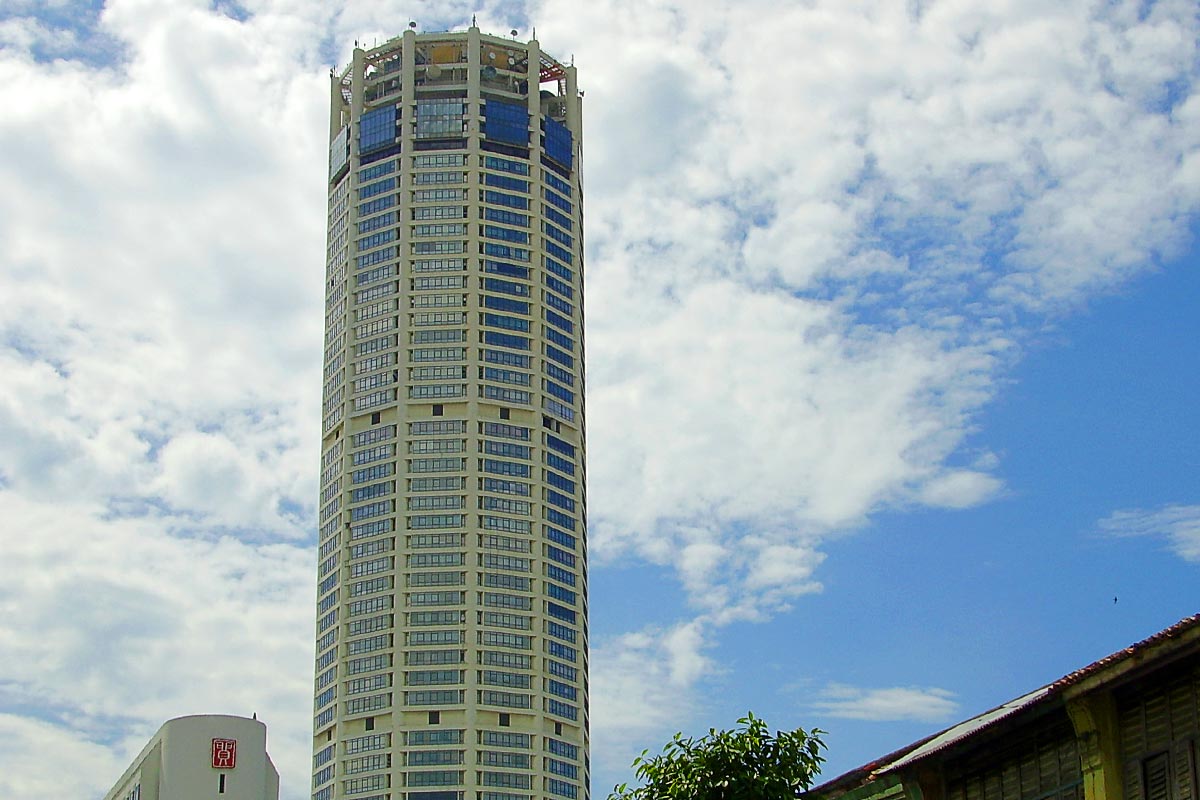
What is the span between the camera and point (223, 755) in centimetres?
13900

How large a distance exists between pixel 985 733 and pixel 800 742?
696 centimetres

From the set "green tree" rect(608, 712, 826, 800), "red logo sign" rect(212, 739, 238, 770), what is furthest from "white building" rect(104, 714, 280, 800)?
"green tree" rect(608, 712, 826, 800)

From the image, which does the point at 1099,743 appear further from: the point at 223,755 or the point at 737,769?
the point at 223,755

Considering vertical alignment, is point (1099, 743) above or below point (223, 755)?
below

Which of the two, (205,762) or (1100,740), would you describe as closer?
(1100,740)

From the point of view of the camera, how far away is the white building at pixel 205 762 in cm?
13750

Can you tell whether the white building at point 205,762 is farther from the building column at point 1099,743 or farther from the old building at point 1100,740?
the building column at point 1099,743

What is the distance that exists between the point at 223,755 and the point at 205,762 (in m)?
1.47

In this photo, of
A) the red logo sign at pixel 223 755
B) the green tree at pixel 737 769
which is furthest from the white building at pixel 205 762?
the green tree at pixel 737 769

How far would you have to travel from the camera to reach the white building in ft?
451

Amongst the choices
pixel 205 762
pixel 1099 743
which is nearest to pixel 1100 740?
pixel 1099 743

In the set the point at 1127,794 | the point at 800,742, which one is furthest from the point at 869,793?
the point at 1127,794

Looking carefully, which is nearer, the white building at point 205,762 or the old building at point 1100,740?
the old building at point 1100,740

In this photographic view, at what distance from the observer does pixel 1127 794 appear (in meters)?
29.8
